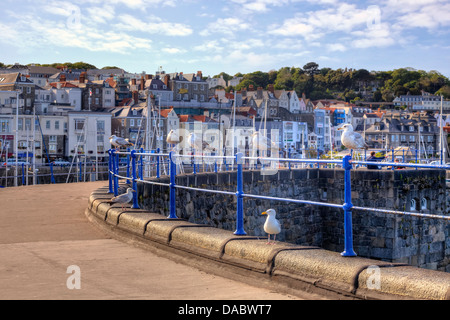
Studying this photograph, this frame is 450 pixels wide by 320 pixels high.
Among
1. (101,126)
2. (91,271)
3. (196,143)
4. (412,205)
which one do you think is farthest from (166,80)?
(91,271)

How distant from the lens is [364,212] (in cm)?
2391

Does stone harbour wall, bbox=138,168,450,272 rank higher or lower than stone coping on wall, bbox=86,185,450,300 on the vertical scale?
lower

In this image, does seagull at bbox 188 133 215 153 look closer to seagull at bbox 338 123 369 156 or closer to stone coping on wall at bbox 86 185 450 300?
seagull at bbox 338 123 369 156

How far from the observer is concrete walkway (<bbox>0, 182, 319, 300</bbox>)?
17.5 ft

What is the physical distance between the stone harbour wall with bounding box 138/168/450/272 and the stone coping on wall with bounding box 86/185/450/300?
1288 cm

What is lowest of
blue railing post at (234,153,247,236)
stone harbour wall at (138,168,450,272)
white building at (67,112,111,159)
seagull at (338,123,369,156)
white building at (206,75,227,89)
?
stone harbour wall at (138,168,450,272)

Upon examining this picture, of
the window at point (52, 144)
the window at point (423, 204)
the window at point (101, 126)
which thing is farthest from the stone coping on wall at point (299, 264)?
the window at point (101, 126)

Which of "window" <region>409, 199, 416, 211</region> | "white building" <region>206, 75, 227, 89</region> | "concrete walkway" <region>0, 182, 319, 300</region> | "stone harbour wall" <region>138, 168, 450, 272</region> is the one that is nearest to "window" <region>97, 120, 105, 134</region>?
"stone harbour wall" <region>138, 168, 450, 272</region>

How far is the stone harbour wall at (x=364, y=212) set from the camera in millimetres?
22828

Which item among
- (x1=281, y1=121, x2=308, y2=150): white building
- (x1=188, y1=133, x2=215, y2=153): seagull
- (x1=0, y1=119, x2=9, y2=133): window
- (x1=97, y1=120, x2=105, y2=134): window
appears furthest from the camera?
(x1=281, y1=121, x2=308, y2=150): white building

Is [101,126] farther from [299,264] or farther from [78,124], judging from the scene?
[299,264]

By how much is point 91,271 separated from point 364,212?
1903cm

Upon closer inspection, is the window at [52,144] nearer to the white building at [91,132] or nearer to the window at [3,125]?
the white building at [91,132]
